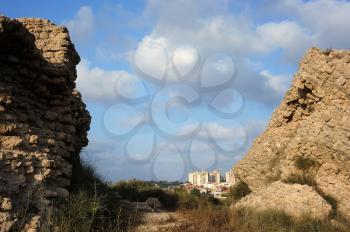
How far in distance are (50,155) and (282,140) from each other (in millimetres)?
8602

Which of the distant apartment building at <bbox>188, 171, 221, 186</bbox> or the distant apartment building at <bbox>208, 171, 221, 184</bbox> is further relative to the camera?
the distant apartment building at <bbox>208, 171, 221, 184</bbox>

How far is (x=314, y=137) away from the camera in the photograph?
12.8m

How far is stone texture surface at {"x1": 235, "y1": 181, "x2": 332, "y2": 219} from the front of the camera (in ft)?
35.6

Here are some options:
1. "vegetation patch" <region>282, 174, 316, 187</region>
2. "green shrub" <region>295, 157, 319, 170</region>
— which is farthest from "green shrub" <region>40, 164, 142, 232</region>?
"green shrub" <region>295, 157, 319, 170</region>

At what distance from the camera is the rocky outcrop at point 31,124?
7.15 metres

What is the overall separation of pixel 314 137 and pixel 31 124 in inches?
311

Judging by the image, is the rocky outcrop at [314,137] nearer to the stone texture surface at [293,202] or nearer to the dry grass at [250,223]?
the stone texture surface at [293,202]

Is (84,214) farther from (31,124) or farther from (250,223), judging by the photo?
(250,223)

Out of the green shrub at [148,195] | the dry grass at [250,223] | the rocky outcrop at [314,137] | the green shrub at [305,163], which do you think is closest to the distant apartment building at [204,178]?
the green shrub at [148,195]

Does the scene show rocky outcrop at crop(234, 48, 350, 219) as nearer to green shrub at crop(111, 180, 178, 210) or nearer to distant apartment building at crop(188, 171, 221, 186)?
green shrub at crop(111, 180, 178, 210)

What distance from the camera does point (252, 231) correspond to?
29.8ft

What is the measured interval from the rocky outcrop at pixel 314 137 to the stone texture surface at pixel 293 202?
62mm

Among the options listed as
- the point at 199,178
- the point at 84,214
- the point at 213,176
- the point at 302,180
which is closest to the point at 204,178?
the point at 199,178

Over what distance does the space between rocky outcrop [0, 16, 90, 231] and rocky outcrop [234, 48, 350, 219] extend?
19.2 ft
